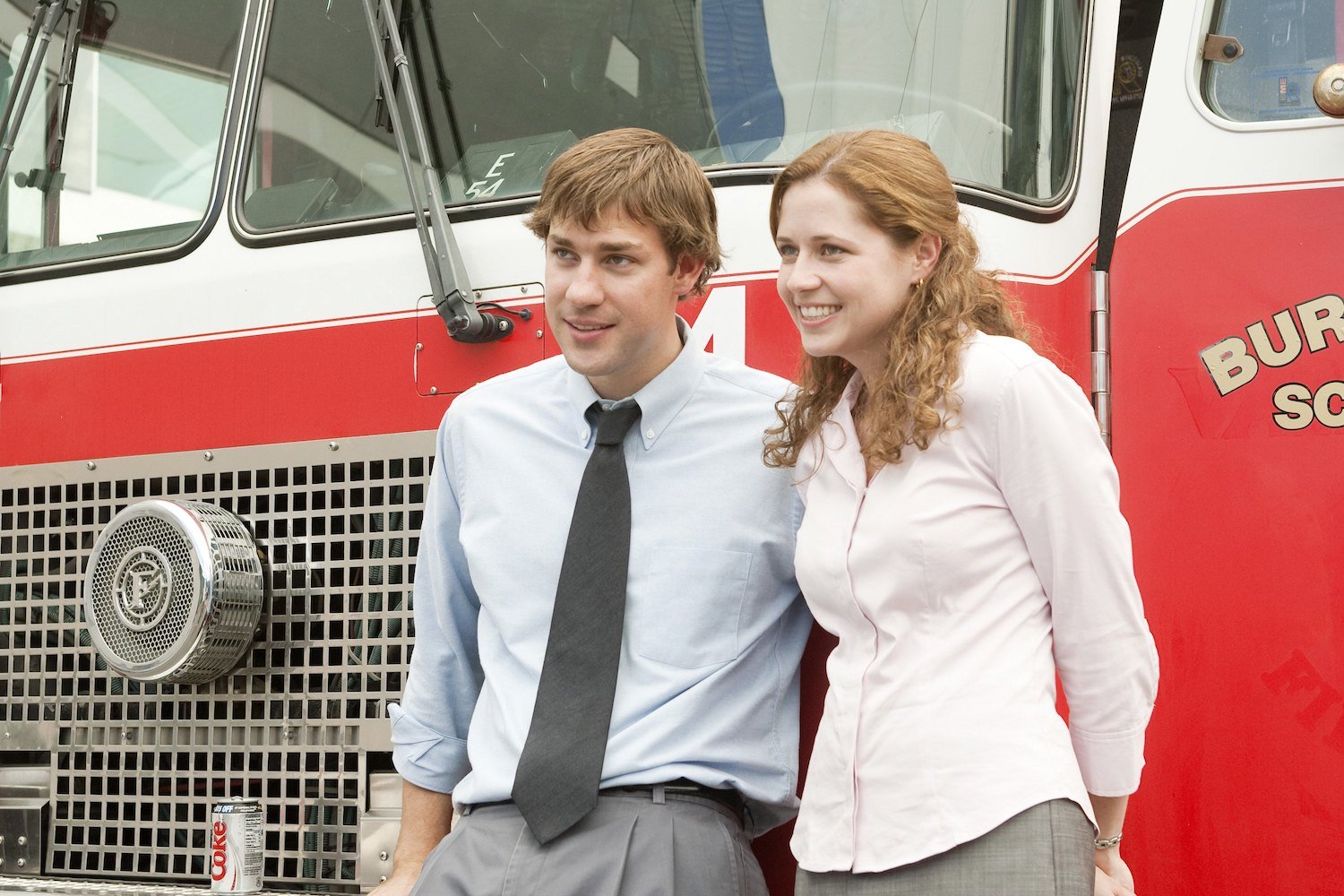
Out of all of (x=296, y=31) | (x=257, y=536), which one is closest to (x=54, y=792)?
(x=257, y=536)

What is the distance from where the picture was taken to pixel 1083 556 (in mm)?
1719

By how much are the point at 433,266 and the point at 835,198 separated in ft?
3.63

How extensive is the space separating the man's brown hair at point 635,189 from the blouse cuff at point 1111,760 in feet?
2.90

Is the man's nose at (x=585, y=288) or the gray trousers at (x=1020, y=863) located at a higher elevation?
the man's nose at (x=585, y=288)

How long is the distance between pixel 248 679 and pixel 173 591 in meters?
0.24

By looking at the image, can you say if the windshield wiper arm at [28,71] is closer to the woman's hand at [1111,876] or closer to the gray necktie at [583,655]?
the gray necktie at [583,655]

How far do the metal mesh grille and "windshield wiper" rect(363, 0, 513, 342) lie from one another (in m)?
0.26

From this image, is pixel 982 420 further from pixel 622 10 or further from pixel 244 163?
pixel 244 163

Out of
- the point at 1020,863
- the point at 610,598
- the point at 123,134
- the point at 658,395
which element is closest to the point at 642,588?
the point at 610,598

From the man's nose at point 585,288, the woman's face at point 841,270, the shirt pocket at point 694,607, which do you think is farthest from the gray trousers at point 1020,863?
the man's nose at point 585,288

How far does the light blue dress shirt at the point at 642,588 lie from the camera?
2.04 metres

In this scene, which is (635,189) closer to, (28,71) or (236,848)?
(236,848)

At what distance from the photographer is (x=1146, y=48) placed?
2.74 meters

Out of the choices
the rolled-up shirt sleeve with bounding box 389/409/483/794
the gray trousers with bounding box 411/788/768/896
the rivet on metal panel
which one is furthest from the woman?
Result: the rivet on metal panel
